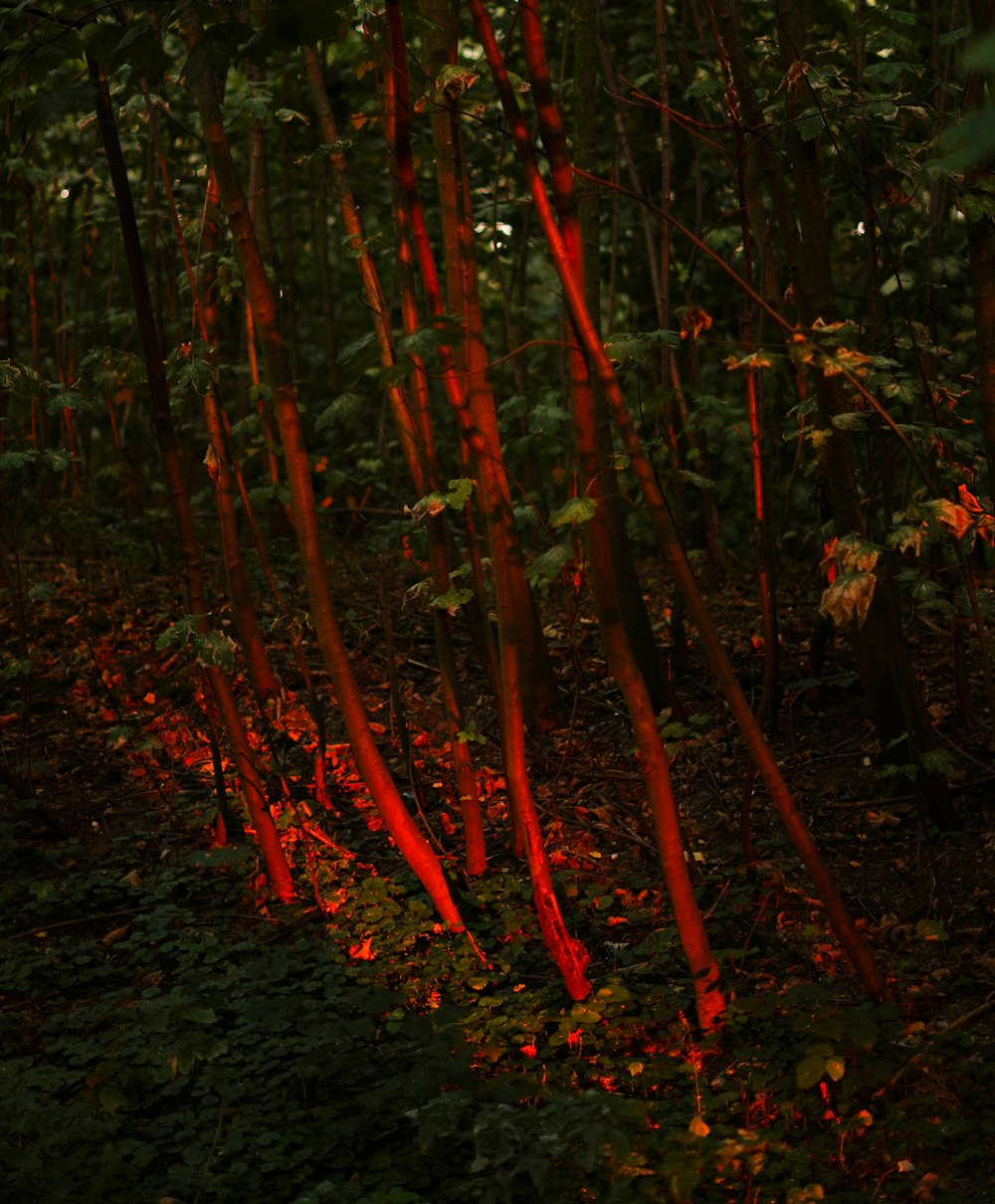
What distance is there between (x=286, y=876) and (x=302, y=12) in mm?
3238

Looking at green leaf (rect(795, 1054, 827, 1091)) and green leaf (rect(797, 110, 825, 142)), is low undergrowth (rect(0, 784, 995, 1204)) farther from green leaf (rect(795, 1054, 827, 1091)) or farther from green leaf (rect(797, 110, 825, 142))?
green leaf (rect(797, 110, 825, 142))

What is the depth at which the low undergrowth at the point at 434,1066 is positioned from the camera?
2832 millimetres

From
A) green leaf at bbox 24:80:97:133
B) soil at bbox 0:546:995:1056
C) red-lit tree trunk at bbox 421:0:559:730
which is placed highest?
green leaf at bbox 24:80:97:133

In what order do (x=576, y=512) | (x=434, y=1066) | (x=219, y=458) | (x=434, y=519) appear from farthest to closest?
(x=219, y=458)
(x=434, y=519)
(x=434, y=1066)
(x=576, y=512)

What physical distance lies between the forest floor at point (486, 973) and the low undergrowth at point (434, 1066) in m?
0.01

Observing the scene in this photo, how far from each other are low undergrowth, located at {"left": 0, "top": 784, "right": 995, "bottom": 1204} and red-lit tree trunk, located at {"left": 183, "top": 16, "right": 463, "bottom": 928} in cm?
29

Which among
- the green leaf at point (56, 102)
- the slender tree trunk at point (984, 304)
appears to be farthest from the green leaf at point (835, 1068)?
the green leaf at point (56, 102)

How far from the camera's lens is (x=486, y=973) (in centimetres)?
400

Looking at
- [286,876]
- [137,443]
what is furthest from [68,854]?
[137,443]

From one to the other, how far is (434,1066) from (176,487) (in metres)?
2.35

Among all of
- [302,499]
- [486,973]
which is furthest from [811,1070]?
[302,499]

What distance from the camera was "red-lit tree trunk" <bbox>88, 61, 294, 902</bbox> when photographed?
4180 mm

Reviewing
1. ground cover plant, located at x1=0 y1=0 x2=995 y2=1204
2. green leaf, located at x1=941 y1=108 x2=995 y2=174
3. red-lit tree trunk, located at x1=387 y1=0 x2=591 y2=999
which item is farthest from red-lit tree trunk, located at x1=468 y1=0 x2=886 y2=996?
green leaf, located at x1=941 y1=108 x2=995 y2=174

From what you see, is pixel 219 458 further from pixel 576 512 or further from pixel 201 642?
pixel 576 512
